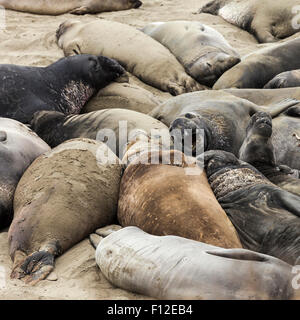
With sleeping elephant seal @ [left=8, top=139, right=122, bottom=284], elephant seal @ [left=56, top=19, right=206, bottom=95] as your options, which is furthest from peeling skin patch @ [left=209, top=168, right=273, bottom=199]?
elephant seal @ [left=56, top=19, right=206, bottom=95]

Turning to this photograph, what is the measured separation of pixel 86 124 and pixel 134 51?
2.45 metres

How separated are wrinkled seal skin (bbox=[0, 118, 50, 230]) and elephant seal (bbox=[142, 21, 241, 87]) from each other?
2.68 m

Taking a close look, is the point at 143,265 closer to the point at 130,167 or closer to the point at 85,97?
the point at 130,167

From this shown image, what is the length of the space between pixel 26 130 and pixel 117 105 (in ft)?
4.08

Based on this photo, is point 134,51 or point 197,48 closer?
point 134,51

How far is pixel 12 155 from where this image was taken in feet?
14.6

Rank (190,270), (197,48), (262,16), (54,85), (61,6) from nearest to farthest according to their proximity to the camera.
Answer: (190,270) → (54,85) → (197,48) → (262,16) → (61,6)

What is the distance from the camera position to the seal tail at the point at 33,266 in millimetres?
3391

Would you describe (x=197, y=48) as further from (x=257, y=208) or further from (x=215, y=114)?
(x=257, y=208)

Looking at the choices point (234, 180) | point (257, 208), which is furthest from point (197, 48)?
point (257, 208)

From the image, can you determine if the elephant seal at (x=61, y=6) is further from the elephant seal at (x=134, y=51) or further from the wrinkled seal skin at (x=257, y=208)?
the wrinkled seal skin at (x=257, y=208)

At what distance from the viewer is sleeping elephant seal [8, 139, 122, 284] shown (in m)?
3.65

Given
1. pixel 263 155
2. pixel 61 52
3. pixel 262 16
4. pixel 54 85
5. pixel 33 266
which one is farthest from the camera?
pixel 262 16

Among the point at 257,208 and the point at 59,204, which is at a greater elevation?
the point at 257,208
